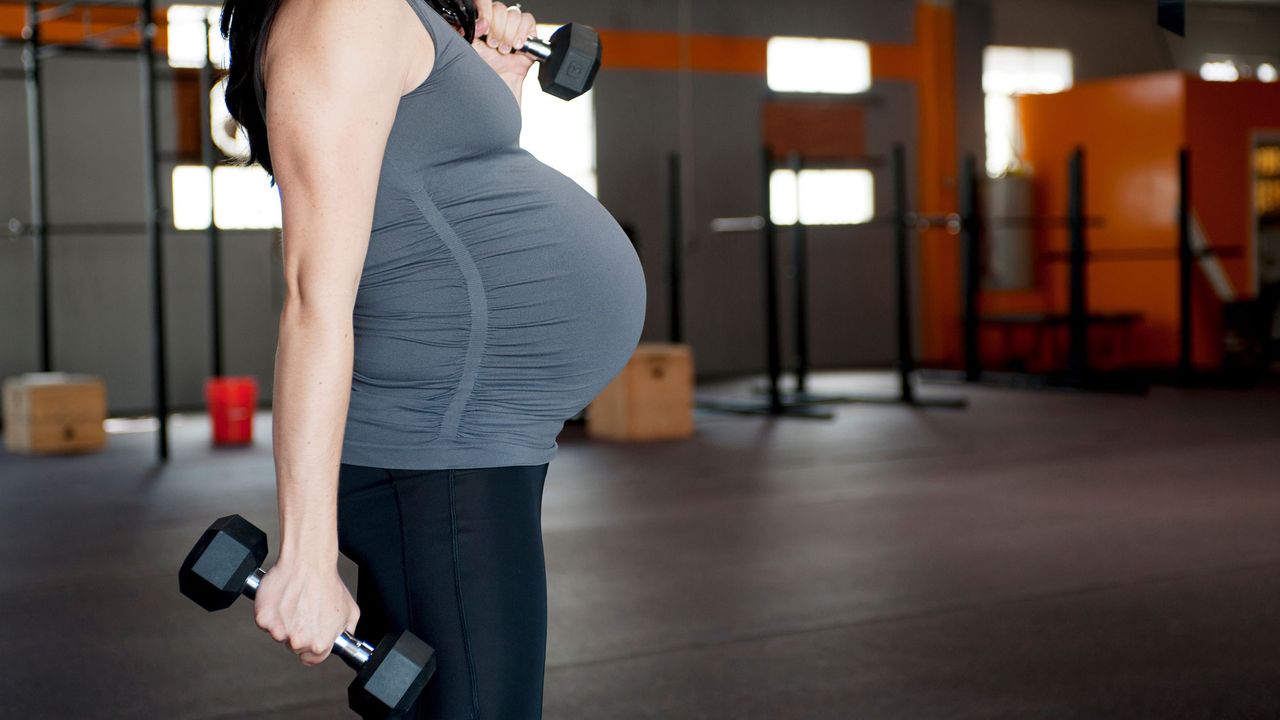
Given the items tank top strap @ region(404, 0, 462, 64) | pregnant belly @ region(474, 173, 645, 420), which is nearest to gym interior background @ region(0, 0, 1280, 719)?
pregnant belly @ region(474, 173, 645, 420)

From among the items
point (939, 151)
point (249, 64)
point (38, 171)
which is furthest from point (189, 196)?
point (249, 64)

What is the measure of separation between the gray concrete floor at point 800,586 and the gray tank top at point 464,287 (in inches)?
52.7

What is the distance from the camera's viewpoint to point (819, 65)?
10.5 m

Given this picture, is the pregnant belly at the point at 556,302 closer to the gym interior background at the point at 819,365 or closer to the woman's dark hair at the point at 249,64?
the woman's dark hair at the point at 249,64

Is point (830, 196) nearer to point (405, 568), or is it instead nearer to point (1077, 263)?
point (1077, 263)

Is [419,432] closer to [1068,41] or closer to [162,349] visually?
[162,349]

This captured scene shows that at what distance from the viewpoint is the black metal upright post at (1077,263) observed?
7758 mm

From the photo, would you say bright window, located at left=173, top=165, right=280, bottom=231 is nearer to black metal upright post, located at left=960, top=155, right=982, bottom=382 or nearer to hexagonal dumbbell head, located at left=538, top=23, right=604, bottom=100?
black metal upright post, located at left=960, top=155, right=982, bottom=382

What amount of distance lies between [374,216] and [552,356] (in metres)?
0.16

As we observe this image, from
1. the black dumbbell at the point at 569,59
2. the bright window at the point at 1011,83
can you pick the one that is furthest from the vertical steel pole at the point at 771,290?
the black dumbbell at the point at 569,59

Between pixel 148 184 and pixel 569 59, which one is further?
pixel 148 184

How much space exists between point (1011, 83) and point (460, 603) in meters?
11.0

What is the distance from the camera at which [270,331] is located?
335 inches

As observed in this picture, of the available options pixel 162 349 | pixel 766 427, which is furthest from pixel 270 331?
pixel 766 427
